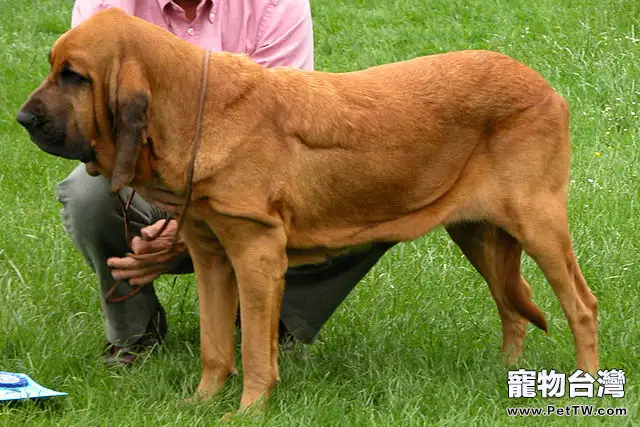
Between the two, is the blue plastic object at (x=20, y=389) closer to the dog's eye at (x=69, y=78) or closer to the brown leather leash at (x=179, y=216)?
the brown leather leash at (x=179, y=216)

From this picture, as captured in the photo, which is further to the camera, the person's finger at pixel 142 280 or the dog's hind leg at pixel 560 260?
the person's finger at pixel 142 280

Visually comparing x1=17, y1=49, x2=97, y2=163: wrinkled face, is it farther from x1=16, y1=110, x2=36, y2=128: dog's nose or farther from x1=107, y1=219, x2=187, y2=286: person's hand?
x1=107, y1=219, x2=187, y2=286: person's hand

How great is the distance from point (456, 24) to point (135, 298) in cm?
677

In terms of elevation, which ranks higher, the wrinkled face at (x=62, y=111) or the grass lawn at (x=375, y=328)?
the wrinkled face at (x=62, y=111)

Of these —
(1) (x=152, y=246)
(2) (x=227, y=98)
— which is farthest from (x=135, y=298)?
(2) (x=227, y=98)

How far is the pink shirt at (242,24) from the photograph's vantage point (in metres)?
5.18

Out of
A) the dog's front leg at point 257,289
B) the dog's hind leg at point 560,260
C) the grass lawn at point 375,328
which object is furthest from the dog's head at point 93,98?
the dog's hind leg at point 560,260

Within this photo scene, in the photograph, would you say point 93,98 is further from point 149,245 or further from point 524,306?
point 524,306

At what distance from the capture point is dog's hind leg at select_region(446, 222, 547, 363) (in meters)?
5.23

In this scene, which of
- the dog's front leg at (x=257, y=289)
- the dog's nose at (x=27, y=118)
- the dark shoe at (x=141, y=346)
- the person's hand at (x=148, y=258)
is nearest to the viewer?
the dog's nose at (x=27, y=118)

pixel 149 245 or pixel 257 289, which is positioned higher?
pixel 257 289

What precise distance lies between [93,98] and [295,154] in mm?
827

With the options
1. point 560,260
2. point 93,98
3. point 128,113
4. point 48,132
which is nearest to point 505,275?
point 560,260

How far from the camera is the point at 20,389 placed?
4641mm
